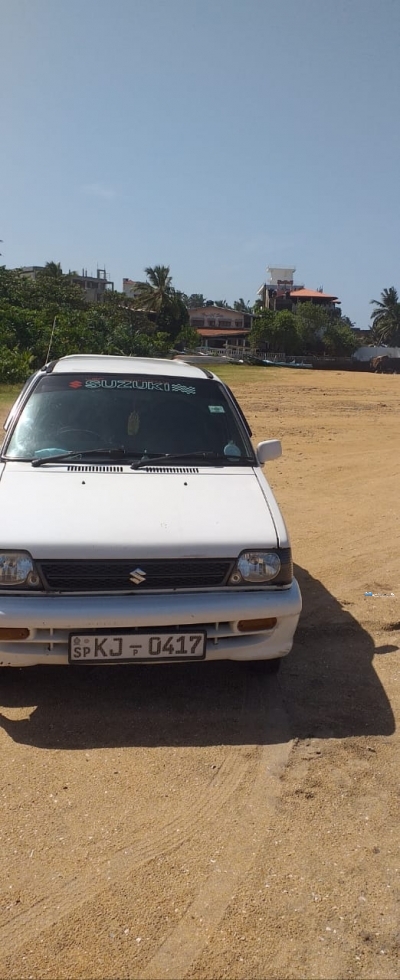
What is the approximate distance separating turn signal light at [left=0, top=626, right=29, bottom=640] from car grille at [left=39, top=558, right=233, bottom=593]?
0.74 ft

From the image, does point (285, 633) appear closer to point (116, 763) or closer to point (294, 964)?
point (116, 763)

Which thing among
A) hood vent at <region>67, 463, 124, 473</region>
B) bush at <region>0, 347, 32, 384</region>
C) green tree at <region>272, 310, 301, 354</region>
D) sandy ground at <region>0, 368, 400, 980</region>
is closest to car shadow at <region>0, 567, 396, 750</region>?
sandy ground at <region>0, 368, 400, 980</region>

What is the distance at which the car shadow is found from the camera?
11.5 feet

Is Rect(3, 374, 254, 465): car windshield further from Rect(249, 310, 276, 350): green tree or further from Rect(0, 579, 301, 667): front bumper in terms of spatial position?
Rect(249, 310, 276, 350): green tree

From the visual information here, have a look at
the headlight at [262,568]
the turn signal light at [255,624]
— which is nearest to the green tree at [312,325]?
the headlight at [262,568]

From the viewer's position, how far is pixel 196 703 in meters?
3.82

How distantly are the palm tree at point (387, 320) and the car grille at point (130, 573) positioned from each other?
92.4 m

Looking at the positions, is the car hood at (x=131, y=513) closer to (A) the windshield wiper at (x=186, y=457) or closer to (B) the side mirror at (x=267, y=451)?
(A) the windshield wiper at (x=186, y=457)

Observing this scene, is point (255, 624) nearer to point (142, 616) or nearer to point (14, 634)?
point (142, 616)

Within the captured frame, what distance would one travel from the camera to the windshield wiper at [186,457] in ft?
14.3

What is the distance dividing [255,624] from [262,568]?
271 mm

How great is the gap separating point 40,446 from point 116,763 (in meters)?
1.95

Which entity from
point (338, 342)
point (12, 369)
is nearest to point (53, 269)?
point (338, 342)

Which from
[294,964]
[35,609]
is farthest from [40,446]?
[294,964]
